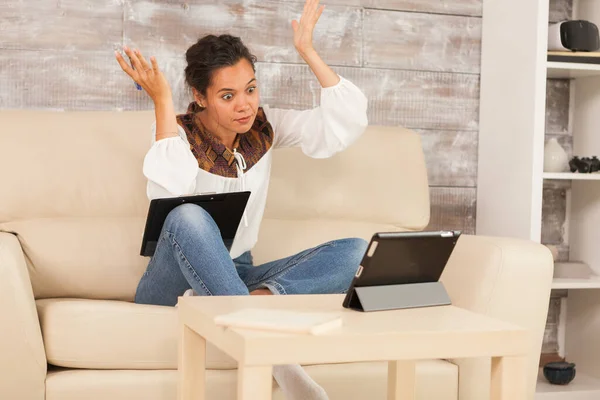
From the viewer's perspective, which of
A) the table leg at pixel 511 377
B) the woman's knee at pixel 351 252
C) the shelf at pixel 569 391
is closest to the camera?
the table leg at pixel 511 377

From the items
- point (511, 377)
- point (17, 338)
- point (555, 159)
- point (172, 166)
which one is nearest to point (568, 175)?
point (555, 159)

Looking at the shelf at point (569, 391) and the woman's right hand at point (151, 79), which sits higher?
the woman's right hand at point (151, 79)

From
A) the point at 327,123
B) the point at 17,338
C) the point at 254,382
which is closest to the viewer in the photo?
the point at 254,382

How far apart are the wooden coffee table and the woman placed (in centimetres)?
29

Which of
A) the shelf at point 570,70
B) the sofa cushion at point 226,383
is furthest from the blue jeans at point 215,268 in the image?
the shelf at point 570,70

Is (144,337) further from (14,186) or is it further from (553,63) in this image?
(553,63)

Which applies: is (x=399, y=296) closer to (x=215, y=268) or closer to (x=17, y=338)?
(x=215, y=268)

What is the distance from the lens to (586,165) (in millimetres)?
2881

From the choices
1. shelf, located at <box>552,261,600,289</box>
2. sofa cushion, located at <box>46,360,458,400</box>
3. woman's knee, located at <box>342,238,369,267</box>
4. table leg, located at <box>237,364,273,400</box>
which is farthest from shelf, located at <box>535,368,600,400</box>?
table leg, located at <box>237,364,273,400</box>

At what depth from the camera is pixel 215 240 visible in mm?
1850

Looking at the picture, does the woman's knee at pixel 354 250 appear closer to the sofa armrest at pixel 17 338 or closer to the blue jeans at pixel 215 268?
the blue jeans at pixel 215 268

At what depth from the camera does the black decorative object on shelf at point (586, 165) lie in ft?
9.45

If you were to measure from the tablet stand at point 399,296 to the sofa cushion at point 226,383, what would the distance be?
47 centimetres

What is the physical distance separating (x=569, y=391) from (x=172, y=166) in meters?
1.59
